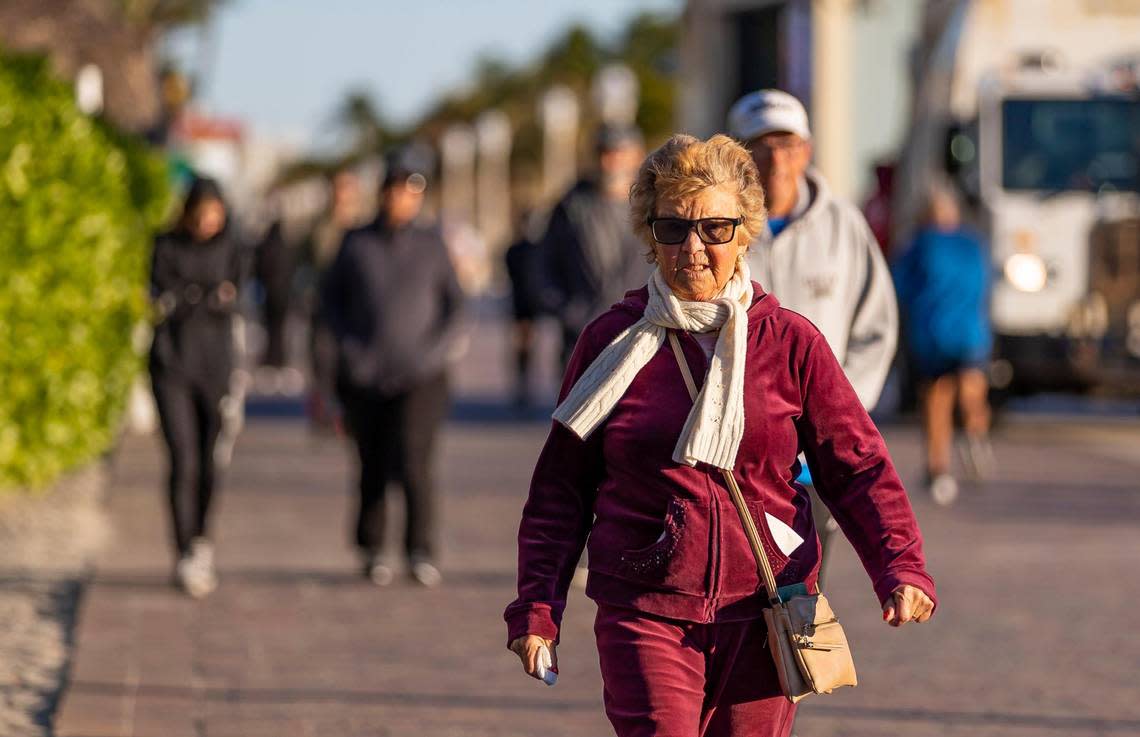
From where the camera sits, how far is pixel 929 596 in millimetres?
4230

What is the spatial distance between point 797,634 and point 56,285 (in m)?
9.56

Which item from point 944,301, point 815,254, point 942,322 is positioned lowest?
point 942,322

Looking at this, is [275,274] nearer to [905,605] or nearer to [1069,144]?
[1069,144]

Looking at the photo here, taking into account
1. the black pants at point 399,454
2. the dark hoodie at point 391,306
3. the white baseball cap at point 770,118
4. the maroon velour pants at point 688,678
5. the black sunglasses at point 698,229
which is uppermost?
the white baseball cap at point 770,118

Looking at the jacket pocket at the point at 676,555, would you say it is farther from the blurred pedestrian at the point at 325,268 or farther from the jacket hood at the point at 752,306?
the blurred pedestrian at the point at 325,268

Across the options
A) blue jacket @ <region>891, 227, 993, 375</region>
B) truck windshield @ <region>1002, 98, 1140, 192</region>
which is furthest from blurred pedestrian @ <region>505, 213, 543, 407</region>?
blue jacket @ <region>891, 227, 993, 375</region>

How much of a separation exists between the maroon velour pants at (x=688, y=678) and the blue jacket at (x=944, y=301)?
10.0m

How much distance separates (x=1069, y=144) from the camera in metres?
18.4

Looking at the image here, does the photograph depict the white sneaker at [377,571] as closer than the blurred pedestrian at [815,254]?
No

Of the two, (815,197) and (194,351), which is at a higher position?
(815,197)

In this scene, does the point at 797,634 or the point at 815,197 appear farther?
the point at 815,197

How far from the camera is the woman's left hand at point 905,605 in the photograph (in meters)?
4.18

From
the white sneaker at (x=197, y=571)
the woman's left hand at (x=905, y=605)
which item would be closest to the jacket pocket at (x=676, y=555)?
the woman's left hand at (x=905, y=605)

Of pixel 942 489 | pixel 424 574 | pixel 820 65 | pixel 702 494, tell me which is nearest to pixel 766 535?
pixel 702 494
